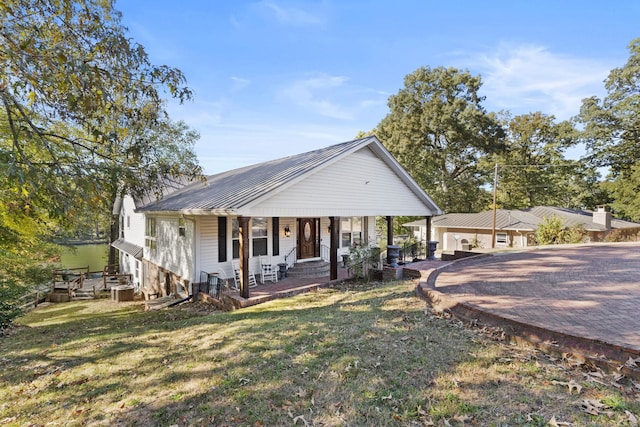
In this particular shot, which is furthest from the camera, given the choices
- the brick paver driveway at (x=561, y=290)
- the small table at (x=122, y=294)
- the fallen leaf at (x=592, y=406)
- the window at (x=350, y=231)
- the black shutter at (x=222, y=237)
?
the small table at (x=122, y=294)

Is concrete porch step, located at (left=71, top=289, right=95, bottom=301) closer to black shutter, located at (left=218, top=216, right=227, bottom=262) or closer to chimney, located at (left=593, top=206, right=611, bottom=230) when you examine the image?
black shutter, located at (left=218, top=216, right=227, bottom=262)

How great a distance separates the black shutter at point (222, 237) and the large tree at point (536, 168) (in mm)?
32243

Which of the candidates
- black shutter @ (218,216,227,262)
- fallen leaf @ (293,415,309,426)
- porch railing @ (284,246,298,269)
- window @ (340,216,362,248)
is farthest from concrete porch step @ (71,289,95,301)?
fallen leaf @ (293,415,309,426)

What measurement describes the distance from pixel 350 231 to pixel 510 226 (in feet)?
56.2

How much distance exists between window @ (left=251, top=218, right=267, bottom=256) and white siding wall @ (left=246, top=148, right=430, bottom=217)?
2.87 metres

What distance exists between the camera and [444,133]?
3244cm

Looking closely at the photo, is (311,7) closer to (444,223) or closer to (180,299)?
(180,299)

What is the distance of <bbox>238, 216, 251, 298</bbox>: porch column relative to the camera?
887 cm

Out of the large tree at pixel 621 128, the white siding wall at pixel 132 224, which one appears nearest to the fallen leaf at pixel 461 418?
the white siding wall at pixel 132 224

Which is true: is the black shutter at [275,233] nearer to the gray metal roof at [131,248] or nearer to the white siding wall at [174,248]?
the white siding wall at [174,248]

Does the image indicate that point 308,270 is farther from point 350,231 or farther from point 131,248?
point 131,248

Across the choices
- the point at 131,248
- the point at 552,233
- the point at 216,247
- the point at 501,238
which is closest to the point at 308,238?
the point at 216,247

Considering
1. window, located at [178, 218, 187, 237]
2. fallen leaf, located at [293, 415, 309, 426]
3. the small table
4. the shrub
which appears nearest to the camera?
fallen leaf, located at [293, 415, 309, 426]

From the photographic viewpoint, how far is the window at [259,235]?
1236 centimetres
